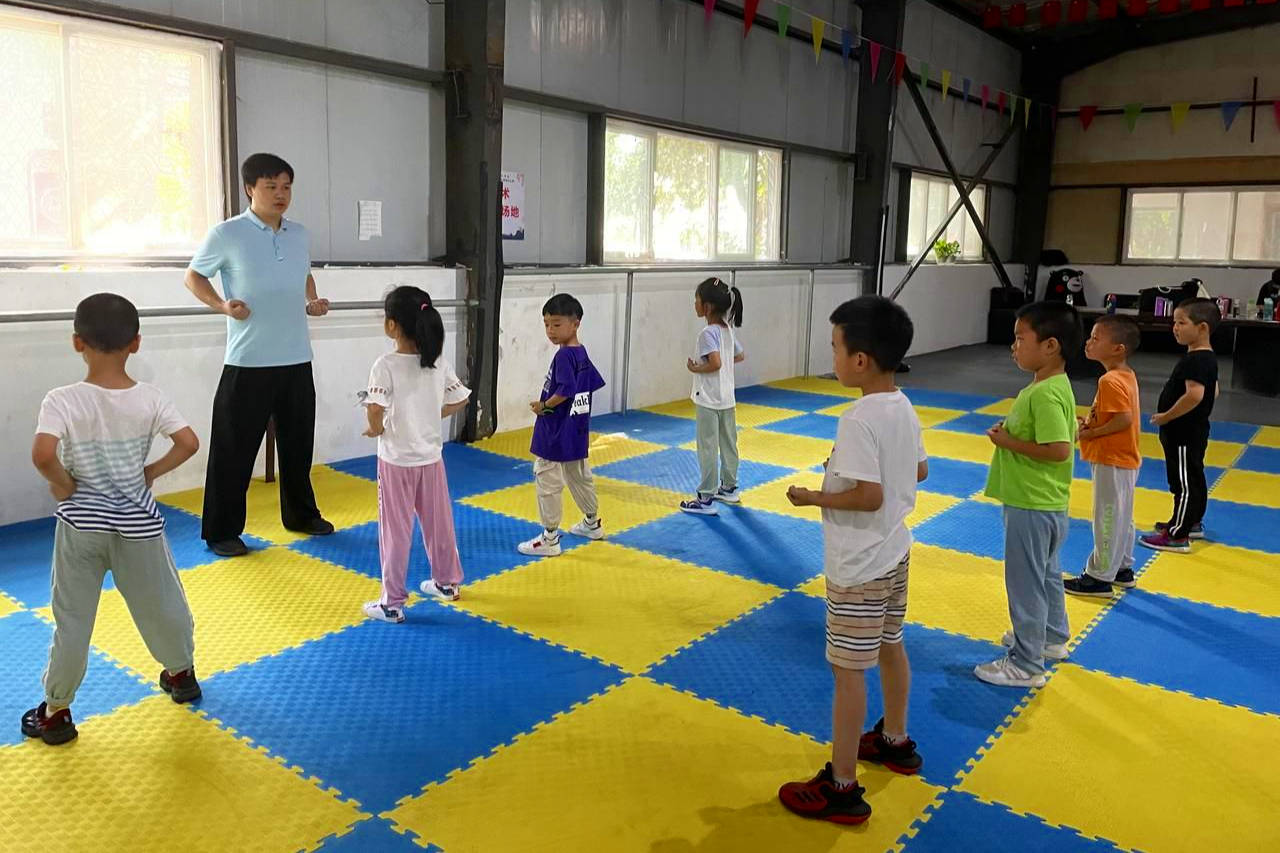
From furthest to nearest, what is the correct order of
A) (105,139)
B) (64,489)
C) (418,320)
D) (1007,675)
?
1. (105,139)
2. (418,320)
3. (1007,675)
4. (64,489)

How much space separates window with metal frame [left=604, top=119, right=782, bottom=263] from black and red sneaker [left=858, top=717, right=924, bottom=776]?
6.69m

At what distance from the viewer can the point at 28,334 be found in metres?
5.29

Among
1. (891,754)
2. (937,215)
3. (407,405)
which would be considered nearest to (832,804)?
(891,754)

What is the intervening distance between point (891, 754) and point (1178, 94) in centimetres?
1603

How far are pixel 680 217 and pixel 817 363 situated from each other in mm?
3158

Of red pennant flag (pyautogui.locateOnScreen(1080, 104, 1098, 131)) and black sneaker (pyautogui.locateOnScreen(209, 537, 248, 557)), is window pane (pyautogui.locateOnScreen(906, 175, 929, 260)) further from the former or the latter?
black sneaker (pyautogui.locateOnScreen(209, 537, 248, 557))

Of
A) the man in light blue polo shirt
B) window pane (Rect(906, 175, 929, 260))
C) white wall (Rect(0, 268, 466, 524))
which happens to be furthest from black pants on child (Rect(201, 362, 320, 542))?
window pane (Rect(906, 175, 929, 260))

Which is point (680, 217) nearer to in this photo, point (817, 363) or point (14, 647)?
point (817, 363)

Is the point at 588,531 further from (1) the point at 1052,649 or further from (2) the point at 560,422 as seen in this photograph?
(1) the point at 1052,649

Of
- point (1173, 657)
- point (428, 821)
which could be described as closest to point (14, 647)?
point (428, 821)

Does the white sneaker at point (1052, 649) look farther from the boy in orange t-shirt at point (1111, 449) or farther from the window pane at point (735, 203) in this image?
the window pane at point (735, 203)

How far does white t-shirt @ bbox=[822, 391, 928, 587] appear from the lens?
103 inches

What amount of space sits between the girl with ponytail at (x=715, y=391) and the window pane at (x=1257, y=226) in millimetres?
13197

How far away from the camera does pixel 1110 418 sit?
443cm
